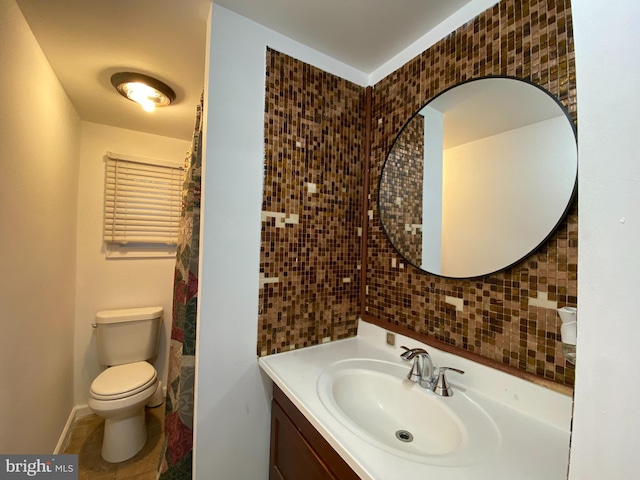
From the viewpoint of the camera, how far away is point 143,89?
1.53 meters

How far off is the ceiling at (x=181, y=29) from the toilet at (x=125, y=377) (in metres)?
1.63

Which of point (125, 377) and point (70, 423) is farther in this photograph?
point (70, 423)

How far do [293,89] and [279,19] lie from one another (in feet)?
0.86

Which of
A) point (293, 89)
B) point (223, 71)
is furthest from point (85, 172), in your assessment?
point (293, 89)

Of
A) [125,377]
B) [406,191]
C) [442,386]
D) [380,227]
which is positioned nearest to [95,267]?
[125,377]

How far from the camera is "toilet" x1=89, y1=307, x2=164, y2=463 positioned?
63.6 inches

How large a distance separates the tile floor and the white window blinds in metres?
1.39

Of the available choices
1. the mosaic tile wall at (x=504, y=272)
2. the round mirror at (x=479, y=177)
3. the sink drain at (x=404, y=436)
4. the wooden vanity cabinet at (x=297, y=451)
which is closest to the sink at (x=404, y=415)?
the sink drain at (x=404, y=436)

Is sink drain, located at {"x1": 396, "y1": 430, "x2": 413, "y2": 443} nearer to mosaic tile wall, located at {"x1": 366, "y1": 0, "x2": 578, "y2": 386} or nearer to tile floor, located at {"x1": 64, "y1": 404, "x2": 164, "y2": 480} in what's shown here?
mosaic tile wall, located at {"x1": 366, "y1": 0, "x2": 578, "y2": 386}

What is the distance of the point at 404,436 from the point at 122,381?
182 centimetres

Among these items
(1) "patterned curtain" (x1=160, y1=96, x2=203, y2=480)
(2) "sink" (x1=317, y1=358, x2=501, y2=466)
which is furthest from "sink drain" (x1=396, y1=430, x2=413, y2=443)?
(1) "patterned curtain" (x1=160, y1=96, x2=203, y2=480)

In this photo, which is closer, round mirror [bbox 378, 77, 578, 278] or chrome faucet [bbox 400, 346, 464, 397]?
round mirror [bbox 378, 77, 578, 278]

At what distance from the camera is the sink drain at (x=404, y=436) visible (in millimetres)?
873

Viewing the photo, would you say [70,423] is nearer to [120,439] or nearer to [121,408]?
[120,439]
